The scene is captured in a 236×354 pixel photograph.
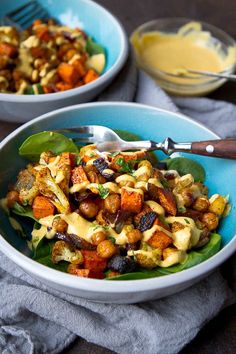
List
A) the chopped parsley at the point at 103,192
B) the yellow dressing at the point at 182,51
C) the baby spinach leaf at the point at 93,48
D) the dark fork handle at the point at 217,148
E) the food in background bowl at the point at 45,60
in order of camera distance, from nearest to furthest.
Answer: the chopped parsley at the point at 103,192 → the dark fork handle at the point at 217,148 → the food in background bowl at the point at 45,60 → the baby spinach leaf at the point at 93,48 → the yellow dressing at the point at 182,51

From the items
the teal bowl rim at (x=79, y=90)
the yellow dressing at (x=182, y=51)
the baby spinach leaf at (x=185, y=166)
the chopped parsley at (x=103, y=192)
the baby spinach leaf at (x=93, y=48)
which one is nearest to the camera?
the chopped parsley at (x=103, y=192)

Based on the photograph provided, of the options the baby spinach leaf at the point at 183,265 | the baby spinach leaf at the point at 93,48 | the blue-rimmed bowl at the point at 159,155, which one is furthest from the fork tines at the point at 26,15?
the baby spinach leaf at the point at 183,265

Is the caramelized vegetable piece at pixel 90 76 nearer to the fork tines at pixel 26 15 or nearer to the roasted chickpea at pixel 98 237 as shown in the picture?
the fork tines at pixel 26 15

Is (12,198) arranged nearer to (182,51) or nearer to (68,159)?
(68,159)

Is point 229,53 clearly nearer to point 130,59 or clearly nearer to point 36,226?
point 130,59

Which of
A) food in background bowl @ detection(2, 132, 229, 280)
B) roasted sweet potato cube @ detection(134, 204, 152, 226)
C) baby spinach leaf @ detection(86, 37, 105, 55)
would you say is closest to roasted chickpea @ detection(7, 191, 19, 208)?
food in background bowl @ detection(2, 132, 229, 280)

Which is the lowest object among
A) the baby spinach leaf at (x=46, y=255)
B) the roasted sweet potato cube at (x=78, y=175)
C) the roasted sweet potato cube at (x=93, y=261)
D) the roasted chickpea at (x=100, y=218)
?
the baby spinach leaf at (x=46, y=255)

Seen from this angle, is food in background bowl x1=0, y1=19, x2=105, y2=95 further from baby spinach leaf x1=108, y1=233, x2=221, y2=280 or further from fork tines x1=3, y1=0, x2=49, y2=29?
baby spinach leaf x1=108, y1=233, x2=221, y2=280
